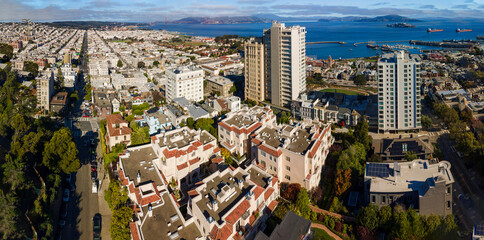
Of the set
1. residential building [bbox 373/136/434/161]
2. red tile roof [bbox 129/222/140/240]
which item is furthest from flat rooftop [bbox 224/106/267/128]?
red tile roof [bbox 129/222/140/240]

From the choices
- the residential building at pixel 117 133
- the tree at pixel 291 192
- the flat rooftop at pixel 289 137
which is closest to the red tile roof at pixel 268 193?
the tree at pixel 291 192

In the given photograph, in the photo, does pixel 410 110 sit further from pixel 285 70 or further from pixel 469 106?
pixel 285 70

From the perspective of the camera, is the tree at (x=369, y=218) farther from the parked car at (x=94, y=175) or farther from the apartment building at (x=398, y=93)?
the parked car at (x=94, y=175)

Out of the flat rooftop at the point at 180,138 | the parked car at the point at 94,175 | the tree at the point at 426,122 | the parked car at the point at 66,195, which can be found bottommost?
the parked car at the point at 66,195

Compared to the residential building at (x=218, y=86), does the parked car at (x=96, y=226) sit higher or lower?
lower

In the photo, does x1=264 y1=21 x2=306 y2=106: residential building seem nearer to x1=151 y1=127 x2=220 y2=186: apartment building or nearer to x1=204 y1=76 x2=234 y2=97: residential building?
x1=204 y1=76 x2=234 y2=97: residential building

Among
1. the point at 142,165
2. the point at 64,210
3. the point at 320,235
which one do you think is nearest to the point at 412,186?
the point at 320,235

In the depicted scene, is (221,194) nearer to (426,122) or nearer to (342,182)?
(342,182)
